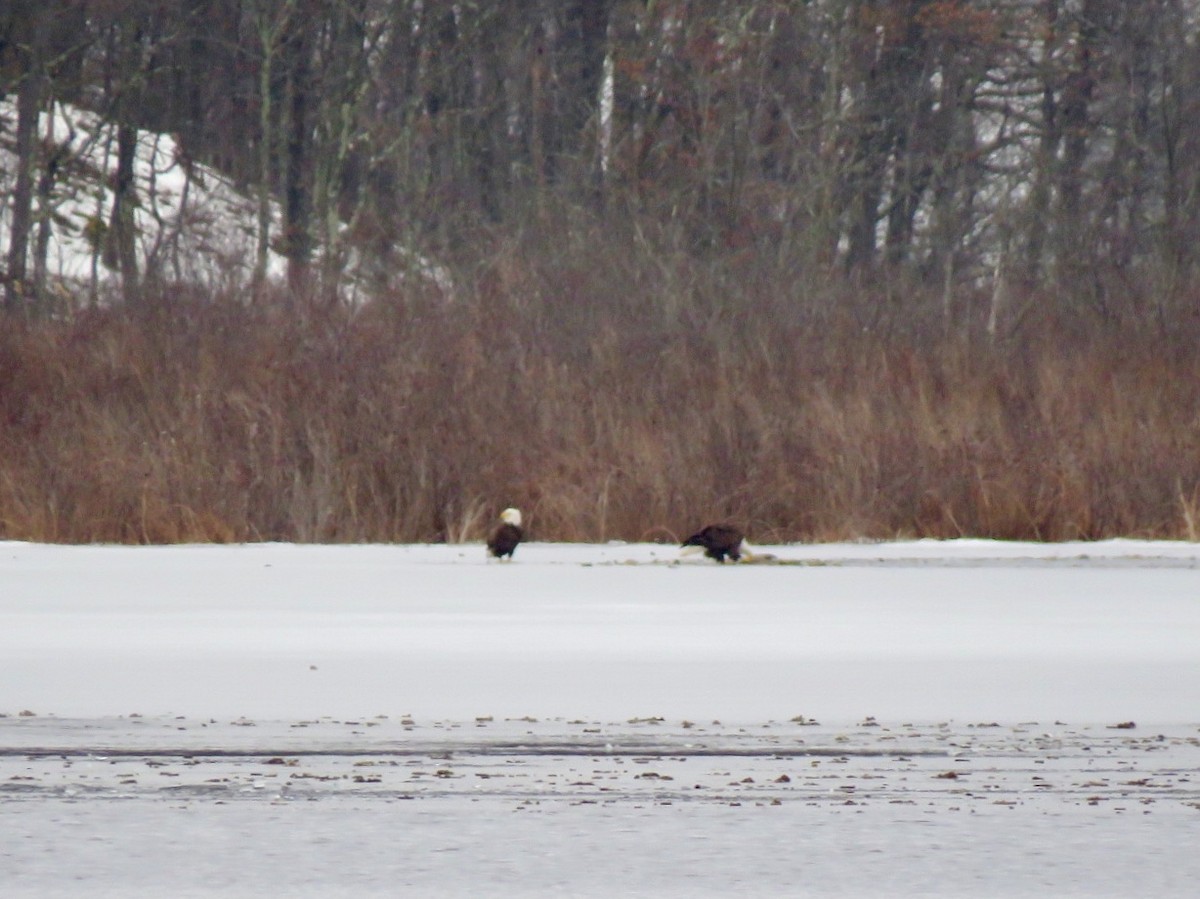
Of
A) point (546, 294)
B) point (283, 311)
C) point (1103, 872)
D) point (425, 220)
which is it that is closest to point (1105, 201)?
point (425, 220)

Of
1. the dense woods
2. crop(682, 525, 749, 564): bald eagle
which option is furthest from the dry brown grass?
crop(682, 525, 749, 564): bald eagle

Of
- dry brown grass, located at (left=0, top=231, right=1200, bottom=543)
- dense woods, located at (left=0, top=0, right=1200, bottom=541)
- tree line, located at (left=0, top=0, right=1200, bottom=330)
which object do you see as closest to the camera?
dry brown grass, located at (left=0, top=231, right=1200, bottom=543)

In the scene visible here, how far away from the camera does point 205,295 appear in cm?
1956

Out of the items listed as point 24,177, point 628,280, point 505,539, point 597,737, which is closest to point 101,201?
point 24,177

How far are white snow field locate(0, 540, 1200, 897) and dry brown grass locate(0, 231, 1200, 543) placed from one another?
3117 mm

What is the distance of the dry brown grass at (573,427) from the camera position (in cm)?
1583

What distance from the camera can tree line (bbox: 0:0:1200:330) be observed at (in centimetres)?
2655

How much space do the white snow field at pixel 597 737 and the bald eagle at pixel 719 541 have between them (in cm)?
136

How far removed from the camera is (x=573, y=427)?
1703 centimetres

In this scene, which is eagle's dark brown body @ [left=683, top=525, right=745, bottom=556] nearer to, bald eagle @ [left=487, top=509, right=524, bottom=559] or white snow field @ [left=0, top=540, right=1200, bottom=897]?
bald eagle @ [left=487, top=509, right=524, bottom=559]

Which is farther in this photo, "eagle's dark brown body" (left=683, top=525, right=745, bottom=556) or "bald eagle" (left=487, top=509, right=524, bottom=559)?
"eagle's dark brown body" (left=683, top=525, right=745, bottom=556)

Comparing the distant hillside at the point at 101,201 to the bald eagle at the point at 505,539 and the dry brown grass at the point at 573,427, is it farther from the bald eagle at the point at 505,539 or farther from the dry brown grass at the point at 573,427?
the bald eagle at the point at 505,539

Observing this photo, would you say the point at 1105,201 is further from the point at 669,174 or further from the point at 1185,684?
the point at 1185,684

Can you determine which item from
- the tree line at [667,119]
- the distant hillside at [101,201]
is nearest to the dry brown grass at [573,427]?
the tree line at [667,119]
